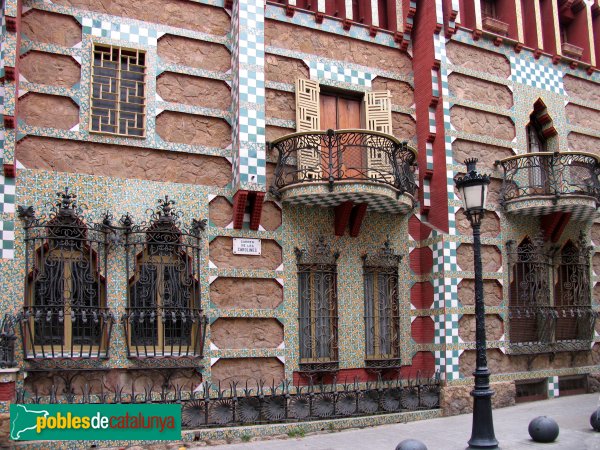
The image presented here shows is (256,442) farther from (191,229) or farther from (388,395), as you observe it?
(191,229)

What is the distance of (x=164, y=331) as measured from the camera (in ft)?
40.6

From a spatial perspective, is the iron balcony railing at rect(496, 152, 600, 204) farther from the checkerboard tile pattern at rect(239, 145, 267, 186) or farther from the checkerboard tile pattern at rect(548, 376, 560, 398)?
the checkerboard tile pattern at rect(239, 145, 267, 186)

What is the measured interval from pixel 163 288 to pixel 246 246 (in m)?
1.88

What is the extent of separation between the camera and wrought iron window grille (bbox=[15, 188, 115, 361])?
1124cm

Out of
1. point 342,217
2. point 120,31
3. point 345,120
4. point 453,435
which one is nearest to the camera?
point 453,435

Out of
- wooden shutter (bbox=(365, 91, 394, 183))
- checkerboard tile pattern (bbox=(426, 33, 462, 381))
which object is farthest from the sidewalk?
wooden shutter (bbox=(365, 91, 394, 183))

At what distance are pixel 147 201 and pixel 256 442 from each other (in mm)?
4801

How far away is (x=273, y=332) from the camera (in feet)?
43.4

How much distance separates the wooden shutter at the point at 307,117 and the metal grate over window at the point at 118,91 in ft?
10.5

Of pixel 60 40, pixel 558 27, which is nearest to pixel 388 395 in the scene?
pixel 60 40

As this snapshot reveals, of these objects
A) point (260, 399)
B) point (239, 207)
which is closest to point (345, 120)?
point (239, 207)

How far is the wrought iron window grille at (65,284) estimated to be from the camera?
11.2 m

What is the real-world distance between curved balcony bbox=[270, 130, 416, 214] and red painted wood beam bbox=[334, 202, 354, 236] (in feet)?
0.83

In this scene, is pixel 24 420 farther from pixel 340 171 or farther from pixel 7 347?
pixel 340 171
